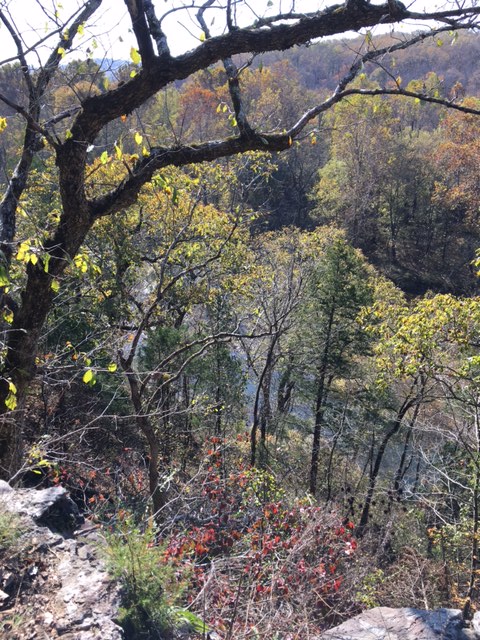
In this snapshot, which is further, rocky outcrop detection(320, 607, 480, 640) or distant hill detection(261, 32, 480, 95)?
distant hill detection(261, 32, 480, 95)

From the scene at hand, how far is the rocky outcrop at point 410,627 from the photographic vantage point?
4.86 m

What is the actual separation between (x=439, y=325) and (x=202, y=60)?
721 centimetres

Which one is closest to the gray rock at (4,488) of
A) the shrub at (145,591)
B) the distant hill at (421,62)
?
the shrub at (145,591)

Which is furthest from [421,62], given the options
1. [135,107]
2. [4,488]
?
[4,488]

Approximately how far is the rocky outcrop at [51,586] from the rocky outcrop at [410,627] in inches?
89.8

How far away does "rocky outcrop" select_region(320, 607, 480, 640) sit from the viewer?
16.0 ft

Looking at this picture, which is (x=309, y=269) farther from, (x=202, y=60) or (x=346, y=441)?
(x=202, y=60)

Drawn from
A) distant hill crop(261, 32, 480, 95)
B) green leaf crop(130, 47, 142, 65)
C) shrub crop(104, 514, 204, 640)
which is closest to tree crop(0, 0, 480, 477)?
green leaf crop(130, 47, 142, 65)

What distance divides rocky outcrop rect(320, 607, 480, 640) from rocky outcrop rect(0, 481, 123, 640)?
228cm

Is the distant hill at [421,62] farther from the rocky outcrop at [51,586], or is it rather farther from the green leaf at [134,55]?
the rocky outcrop at [51,586]

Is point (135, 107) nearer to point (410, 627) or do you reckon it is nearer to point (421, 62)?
point (410, 627)

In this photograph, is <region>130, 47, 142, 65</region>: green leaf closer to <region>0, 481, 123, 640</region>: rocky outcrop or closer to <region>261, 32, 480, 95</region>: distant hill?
<region>0, 481, 123, 640</region>: rocky outcrop

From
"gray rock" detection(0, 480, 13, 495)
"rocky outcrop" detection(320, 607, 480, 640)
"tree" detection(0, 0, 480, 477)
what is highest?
"tree" detection(0, 0, 480, 477)

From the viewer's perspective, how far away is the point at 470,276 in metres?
34.4
